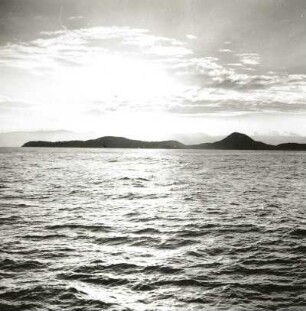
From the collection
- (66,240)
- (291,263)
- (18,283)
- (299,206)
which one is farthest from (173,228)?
(299,206)

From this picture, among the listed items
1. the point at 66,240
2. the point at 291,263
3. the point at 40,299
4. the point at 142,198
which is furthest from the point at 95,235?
the point at 142,198

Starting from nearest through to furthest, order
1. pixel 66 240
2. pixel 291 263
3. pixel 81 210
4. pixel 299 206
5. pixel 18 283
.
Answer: pixel 18 283, pixel 291 263, pixel 66 240, pixel 81 210, pixel 299 206

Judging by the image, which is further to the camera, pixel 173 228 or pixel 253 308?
pixel 173 228

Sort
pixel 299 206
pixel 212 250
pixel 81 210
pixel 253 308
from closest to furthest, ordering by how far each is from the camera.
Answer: pixel 253 308 → pixel 212 250 → pixel 81 210 → pixel 299 206

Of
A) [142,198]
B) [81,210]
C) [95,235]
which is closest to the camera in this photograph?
[95,235]

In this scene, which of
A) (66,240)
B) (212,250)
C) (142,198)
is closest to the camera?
(212,250)

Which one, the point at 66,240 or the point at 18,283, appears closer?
the point at 18,283

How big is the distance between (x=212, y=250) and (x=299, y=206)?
687 inches

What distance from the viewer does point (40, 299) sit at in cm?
1209

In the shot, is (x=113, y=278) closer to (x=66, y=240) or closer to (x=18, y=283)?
(x=18, y=283)

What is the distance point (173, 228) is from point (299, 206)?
14758 mm

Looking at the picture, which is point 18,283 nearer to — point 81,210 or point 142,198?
point 81,210

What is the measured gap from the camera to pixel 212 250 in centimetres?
1831

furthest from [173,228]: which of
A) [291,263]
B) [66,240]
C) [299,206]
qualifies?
[299,206]
